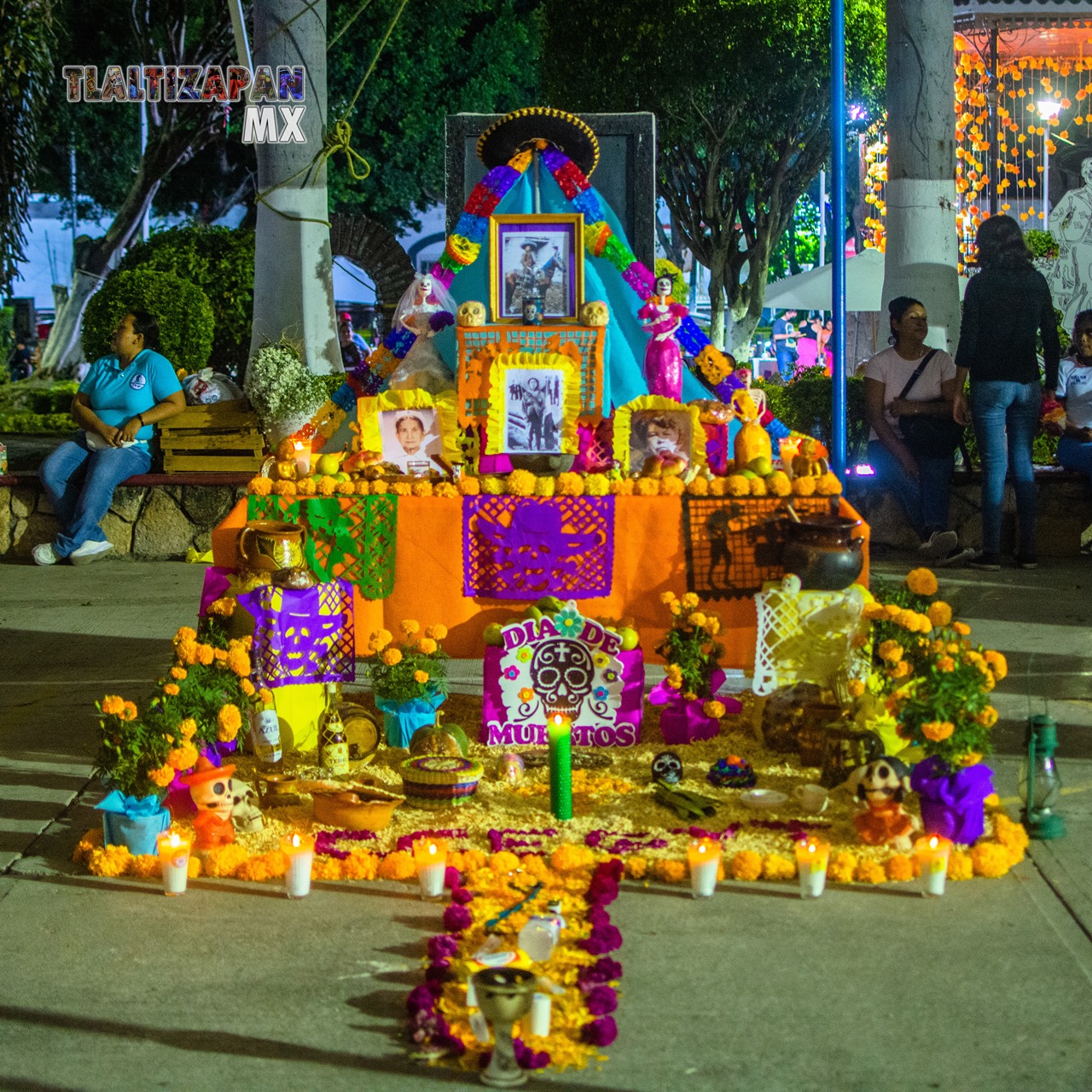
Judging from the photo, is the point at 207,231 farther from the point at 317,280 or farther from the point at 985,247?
the point at 985,247

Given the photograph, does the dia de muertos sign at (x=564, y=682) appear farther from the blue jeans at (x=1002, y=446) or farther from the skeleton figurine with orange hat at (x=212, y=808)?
the blue jeans at (x=1002, y=446)

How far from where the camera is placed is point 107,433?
34.2 feet

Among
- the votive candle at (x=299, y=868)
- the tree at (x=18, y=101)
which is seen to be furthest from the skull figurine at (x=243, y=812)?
the tree at (x=18, y=101)

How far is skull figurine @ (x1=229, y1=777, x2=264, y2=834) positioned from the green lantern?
2.59 m

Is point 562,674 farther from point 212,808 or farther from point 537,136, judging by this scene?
point 537,136

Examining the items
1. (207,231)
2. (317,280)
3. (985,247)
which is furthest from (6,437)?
(985,247)

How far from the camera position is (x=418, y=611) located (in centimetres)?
670

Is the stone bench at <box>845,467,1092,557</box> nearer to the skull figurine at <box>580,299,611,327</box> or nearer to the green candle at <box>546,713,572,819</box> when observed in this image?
the skull figurine at <box>580,299,611,327</box>

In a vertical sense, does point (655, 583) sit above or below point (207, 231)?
below

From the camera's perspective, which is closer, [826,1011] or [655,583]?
[826,1011]

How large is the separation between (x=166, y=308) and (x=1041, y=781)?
11.1 metres

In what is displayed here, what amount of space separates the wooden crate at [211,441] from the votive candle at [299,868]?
21.6ft

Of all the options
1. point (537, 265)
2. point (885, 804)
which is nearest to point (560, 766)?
point (885, 804)

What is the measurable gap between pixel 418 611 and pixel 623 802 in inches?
62.4
